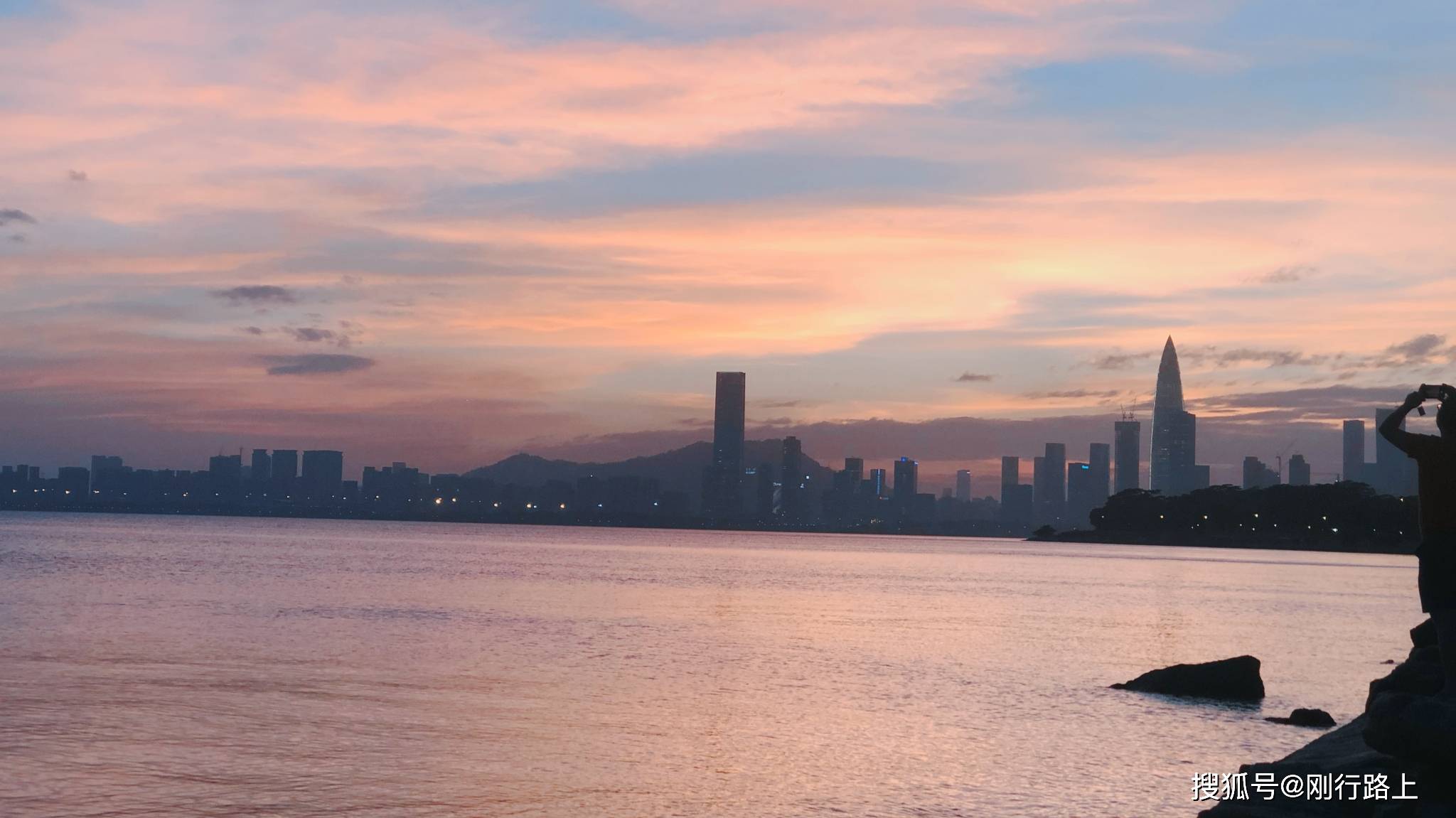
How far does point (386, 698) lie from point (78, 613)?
3590 centimetres

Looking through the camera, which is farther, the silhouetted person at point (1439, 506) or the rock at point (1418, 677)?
the rock at point (1418, 677)

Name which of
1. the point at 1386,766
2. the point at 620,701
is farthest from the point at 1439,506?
the point at 620,701

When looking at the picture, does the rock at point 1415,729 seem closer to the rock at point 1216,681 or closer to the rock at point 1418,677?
the rock at point 1418,677

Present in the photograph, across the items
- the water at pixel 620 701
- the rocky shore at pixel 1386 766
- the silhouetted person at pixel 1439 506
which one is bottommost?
the water at pixel 620 701

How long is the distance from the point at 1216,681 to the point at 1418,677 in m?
19.3

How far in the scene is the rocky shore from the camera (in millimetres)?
15406

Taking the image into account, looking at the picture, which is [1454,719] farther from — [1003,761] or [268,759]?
[268,759]

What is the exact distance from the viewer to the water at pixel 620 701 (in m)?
25.7

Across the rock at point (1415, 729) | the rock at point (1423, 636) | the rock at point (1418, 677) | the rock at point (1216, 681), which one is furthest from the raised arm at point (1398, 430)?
the rock at point (1216, 681)

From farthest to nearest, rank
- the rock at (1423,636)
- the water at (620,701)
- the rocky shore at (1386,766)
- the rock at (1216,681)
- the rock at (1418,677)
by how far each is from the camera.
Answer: the rock at (1216,681), the rock at (1423,636), the water at (620,701), the rock at (1418,677), the rocky shore at (1386,766)

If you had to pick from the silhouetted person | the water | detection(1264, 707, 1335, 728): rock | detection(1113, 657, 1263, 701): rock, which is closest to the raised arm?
the silhouetted person

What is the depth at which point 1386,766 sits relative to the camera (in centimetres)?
1848

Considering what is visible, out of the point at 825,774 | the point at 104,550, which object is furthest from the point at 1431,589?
the point at 104,550

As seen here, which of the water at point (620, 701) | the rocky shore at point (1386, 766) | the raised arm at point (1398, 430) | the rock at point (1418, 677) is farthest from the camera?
the water at point (620, 701)
